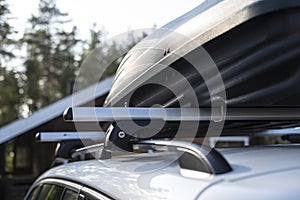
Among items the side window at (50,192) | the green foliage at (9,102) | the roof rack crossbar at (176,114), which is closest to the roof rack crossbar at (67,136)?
the side window at (50,192)

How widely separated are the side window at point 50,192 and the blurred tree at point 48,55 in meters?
33.1

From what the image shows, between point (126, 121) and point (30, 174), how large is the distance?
16.8 m

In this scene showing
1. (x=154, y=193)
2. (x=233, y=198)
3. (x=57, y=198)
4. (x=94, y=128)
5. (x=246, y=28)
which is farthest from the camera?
(x=94, y=128)

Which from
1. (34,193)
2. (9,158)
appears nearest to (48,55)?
(9,158)

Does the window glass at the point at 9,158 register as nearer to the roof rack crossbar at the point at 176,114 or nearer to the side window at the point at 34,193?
the side window at the point at 34,193

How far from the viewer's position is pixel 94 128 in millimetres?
2973

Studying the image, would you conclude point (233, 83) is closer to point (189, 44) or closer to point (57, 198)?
point (189, 44)

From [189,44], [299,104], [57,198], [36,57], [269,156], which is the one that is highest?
[36,57]

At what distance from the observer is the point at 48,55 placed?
4078cm

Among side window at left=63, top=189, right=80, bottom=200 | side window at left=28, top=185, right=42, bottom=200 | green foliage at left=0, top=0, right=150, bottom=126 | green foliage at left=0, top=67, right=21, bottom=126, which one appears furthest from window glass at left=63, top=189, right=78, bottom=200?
green foliage at left=0, top=67, right=21, bottom=126

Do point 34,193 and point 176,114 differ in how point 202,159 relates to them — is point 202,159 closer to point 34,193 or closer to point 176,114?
point 176,114

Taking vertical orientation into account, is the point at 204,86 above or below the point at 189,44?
below

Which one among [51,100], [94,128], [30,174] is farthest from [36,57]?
[94,128]

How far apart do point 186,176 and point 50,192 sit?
→ 1384 mm
